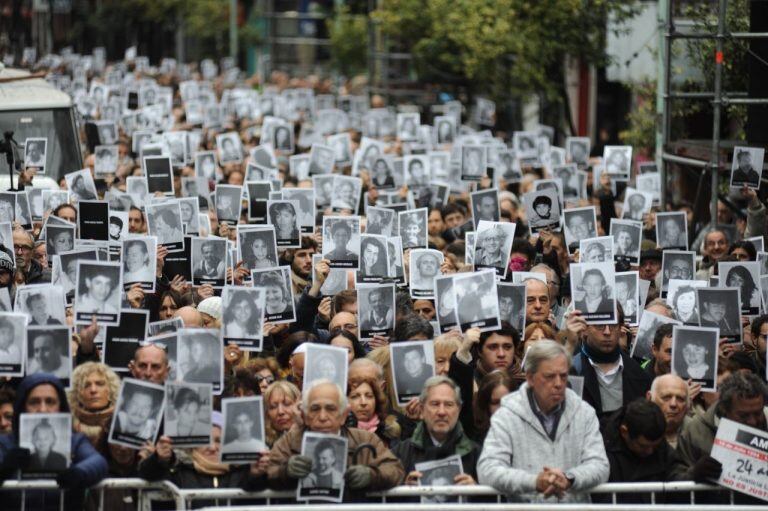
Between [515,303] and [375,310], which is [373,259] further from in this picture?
[515,303]

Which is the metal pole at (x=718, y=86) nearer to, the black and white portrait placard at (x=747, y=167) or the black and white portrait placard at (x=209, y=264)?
the black and white portrait placard at (x=747, y=167)

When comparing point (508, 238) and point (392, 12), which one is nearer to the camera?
point (508, 238)

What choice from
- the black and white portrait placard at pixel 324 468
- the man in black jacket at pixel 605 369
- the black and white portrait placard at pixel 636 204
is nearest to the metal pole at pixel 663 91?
the black and white portrait placard at pixel 636 204

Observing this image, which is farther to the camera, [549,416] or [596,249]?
[596,249]

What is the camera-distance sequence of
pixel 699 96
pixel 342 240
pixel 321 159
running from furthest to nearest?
1. pixel 321 159
2. pixel 699 96
3. pixel 342 240

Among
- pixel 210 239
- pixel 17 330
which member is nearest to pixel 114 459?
pixel 17 330

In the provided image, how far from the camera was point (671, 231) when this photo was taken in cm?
1415

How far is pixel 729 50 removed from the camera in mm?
17391

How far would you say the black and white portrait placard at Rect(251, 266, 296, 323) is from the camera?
11234 mm

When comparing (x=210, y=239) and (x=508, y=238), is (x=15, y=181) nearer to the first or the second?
(x=210, y=239)

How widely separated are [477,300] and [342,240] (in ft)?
9.17

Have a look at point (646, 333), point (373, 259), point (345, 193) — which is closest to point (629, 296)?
point (646, 333)

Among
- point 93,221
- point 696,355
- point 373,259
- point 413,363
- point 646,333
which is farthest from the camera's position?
point 93,221

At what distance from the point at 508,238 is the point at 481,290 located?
2.18 metres
